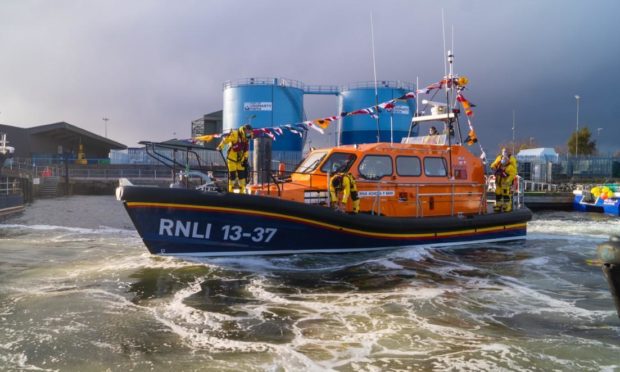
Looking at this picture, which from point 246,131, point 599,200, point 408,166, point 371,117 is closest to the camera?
point 246,131

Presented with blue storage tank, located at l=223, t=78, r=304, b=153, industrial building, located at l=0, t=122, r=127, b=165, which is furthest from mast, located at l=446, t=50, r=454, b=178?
industrial building, located at l=0, t=122, r=127, b=165

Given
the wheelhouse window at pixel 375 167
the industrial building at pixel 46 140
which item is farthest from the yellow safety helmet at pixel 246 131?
the industrial building at pixel 46 140

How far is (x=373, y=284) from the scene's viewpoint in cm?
622

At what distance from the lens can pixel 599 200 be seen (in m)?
20.5

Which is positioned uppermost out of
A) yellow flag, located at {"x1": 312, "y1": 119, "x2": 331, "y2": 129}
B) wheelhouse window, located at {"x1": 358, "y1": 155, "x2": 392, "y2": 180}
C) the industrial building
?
the industrial building

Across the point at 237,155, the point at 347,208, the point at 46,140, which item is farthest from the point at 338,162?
the point at 46,140

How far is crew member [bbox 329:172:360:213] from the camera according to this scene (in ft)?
25.1

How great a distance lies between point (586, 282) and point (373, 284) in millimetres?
3200

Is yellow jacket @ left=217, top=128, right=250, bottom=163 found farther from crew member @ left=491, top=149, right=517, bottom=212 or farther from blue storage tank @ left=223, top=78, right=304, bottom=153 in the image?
blue storage tank @ left=223, top=78, right=304, bottom=153

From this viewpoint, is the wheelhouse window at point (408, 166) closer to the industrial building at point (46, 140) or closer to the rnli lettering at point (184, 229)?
the rnli lettering at point (184, 229)

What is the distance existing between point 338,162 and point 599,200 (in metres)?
17.4

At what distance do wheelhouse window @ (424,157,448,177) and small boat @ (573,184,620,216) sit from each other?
47.7ft

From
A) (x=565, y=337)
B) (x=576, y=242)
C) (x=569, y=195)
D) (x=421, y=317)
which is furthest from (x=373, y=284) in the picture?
(x=569, y=195)

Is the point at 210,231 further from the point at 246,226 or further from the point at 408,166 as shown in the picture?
the point at 408,166
